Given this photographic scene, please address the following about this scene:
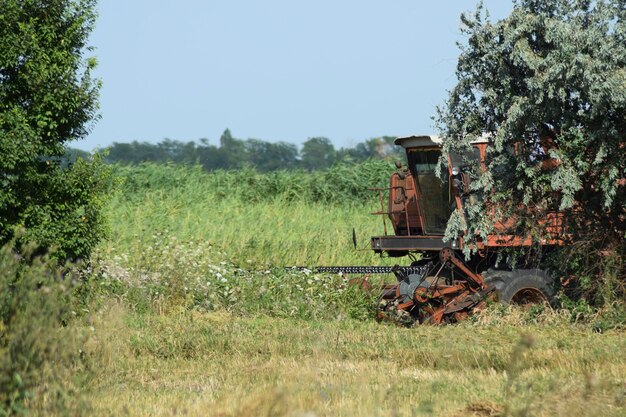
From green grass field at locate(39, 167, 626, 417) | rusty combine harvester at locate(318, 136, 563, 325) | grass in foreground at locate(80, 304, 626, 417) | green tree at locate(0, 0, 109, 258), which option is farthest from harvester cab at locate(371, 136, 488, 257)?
green tree at locate(0, 0, 109, 258)

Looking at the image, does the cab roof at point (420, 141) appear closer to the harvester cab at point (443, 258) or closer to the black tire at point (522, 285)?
the harvester cab at point (443, 258)

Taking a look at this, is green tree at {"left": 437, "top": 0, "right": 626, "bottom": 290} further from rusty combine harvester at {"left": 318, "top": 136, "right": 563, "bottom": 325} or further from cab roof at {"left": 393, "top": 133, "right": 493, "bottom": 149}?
cab roof at {"left": 393, "top": 133, "right": 493, "bottom": 149}

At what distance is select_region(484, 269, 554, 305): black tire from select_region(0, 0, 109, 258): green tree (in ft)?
18.5

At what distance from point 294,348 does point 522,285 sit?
4.46 m

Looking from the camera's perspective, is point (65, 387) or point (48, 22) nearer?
point (65, 387)

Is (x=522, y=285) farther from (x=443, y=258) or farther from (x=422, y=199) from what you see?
(x=422, y=199)

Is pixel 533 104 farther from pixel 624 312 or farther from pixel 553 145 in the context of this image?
pixel 624 312

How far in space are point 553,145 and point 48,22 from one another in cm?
698

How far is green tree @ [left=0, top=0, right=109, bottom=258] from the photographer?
41.6 feet

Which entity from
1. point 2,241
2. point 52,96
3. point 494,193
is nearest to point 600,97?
point 494,193

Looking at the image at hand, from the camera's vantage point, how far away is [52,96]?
508 inches

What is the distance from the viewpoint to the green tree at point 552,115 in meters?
12.0

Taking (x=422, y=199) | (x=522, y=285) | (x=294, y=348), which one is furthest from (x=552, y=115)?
(x=294, y=348)

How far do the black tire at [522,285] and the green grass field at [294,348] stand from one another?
0.43 metres
